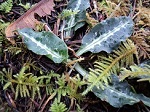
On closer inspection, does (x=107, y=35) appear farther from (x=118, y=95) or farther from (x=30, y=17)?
(x=30, y=17)

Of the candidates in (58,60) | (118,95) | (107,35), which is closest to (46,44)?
(58,60)

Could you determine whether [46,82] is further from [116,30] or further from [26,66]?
[116,30]

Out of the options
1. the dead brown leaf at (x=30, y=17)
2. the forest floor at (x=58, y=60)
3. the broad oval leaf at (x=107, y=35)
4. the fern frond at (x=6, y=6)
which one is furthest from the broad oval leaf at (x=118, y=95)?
the fern frond at (x=6, y=6)

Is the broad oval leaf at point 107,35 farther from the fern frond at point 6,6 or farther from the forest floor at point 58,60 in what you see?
the fern frond at point 6,6

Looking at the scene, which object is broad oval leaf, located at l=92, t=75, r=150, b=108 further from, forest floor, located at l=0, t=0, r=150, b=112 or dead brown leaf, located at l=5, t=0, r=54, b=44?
dead brown leaf, located at l=5, t=0, r=54, b=44

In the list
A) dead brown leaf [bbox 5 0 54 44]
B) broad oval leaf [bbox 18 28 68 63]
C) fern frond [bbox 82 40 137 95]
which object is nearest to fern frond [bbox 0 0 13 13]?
dead brown leaf [bbox 5 0 54 44]
